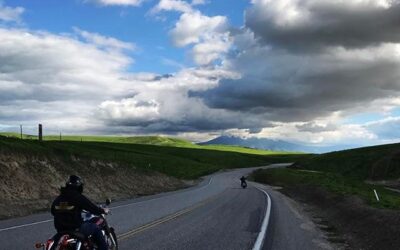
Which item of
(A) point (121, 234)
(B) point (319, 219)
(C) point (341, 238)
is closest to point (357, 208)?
(B) point (319, 219)

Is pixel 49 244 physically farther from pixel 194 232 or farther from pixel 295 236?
pixel 295 236

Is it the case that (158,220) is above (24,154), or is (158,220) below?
below

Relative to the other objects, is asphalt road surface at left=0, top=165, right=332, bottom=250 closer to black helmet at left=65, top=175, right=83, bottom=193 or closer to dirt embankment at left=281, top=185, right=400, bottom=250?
dirt embankment at left=281, top=185, right=400, bottom=250

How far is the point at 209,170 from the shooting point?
111 m

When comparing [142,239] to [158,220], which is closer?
[142,239]

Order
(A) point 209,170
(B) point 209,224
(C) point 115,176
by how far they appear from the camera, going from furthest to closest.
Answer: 1. (A) point 209,170
2. (C) point 115,176
3. (B) point 209,224

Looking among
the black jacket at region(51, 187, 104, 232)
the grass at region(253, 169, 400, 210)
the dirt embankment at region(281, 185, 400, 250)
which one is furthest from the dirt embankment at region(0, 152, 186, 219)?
the grass at region(253, 169, 400, 210)

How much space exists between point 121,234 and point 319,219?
36.3 ft

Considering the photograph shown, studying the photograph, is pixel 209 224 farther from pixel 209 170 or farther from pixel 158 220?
pixel 209 170

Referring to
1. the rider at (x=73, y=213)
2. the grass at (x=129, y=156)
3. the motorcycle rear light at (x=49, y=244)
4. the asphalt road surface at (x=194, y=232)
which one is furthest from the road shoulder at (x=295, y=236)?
the grass at (x=129, y=156)

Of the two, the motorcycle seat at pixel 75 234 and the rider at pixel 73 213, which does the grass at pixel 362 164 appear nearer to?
the rider at pixel 73 213

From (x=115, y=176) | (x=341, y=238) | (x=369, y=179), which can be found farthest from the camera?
(x=369, y=179)

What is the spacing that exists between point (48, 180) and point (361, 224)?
22.2 m

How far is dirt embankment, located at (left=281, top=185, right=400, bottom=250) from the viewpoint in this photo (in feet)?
47.6
